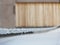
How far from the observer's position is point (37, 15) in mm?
5918

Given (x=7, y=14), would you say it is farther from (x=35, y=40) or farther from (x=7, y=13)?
(x=35, y=40)

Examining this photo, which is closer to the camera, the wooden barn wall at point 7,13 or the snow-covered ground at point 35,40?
the snow-covered ground at point 35,40

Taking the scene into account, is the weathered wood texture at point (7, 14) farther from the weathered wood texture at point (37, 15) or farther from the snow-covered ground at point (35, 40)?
the snow-covered ground at point (35, 40)

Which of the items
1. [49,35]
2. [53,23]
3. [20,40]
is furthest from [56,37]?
[53,23]

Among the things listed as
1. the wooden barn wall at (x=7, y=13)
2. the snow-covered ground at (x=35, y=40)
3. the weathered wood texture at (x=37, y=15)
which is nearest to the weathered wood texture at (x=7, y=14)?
the wooden barn wall at (x=7, y=13)

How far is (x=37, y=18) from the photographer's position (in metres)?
5.93

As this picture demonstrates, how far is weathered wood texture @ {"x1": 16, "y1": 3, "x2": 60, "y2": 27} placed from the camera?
589cm

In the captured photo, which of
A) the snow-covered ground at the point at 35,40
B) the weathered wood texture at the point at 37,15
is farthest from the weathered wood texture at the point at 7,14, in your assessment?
the snow-covered ground at the point at 35,40

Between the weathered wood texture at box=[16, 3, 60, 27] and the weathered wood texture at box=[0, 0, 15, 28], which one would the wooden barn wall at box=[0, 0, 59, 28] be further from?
the weathered wood texture at box=[16, 3, 60, 27]

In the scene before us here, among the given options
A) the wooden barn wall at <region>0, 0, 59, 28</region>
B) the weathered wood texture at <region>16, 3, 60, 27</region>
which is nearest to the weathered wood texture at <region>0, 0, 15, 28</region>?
the wooden barn wall at <region>0, 0, 59, 28</region>

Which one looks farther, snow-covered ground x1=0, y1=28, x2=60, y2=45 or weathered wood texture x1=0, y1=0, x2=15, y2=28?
weathered wood texture x1=0, y1=0, x2=15, y2=28

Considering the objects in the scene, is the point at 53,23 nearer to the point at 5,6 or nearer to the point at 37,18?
the point at 37,18

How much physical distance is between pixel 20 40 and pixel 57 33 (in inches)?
24.9

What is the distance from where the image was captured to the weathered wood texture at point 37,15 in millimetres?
5891
